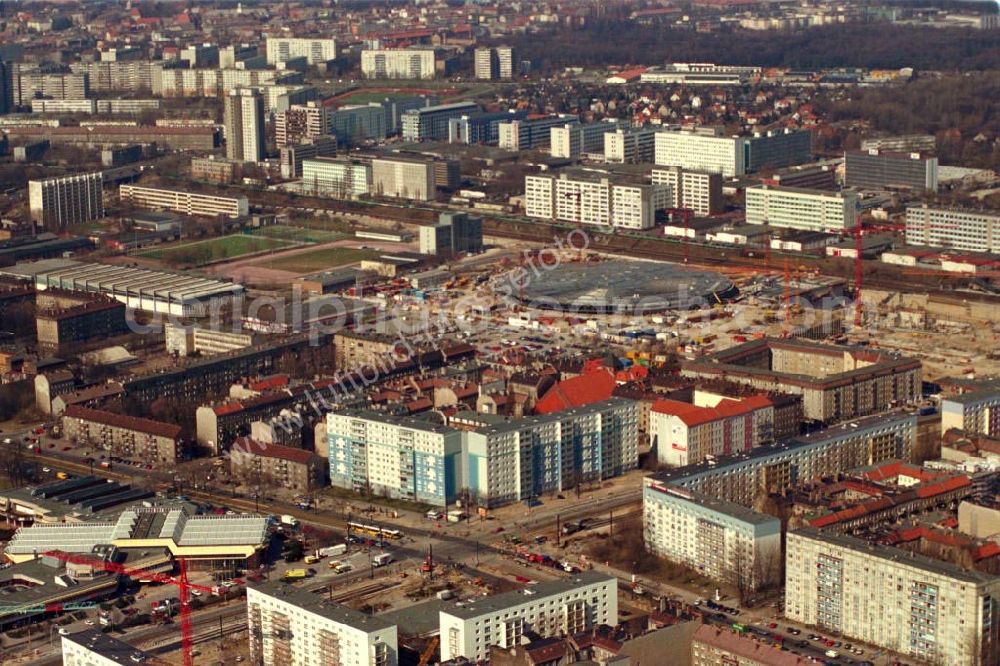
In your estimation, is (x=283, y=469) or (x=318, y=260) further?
(x=318, y=260)

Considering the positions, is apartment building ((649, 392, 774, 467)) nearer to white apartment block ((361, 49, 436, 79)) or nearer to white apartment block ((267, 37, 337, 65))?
white apartment block ((361, 49, 436, 79))

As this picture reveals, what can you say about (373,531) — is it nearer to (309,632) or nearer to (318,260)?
(309,632)

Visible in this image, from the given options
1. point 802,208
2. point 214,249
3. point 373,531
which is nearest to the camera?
point 373,531

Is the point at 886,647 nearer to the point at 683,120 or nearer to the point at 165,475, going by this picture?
the point at 165,475

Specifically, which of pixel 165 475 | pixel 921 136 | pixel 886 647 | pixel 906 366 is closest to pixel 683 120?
pixel 921 136

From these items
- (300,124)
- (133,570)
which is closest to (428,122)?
(300,124)

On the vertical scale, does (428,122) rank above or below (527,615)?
above

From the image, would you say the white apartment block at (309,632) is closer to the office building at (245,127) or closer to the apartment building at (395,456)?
the apartment building at (395,456)
